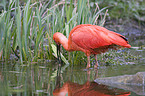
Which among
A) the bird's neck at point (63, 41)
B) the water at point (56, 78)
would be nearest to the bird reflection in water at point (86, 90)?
the water at point (56, 78)

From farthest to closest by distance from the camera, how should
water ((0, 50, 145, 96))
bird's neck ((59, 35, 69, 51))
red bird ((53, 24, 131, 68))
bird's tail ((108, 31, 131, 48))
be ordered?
bird's neck ((59, 35, 69, 51)) < red bird ((53, 24, 131, 68)) < bird's tail ((108, 31, 131, 48)) < water ((0, 50, 145, 96))

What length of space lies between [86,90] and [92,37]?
2.02m

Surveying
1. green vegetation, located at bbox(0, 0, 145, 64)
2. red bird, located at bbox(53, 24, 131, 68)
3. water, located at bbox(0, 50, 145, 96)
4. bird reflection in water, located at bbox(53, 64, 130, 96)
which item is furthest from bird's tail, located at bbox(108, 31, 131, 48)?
bird reflection in water, located at bbox(53, 64, 130, 96)

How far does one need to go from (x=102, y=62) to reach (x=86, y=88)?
7.86 ft

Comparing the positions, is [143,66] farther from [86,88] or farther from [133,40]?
[133,40]

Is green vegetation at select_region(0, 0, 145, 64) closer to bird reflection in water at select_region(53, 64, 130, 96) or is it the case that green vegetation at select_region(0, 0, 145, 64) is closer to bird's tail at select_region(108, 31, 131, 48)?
bird's tail at select_region(108, 31, 131, 48)

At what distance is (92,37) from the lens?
6.33m

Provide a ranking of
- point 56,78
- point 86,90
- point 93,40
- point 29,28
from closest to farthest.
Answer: point 86,90, point 56,78, point 93,40, point 29,28

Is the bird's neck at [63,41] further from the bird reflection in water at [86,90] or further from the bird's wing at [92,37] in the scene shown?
the bird reflection in water at [86,90]

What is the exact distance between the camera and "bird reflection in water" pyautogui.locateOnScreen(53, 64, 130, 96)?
4313 millimetres

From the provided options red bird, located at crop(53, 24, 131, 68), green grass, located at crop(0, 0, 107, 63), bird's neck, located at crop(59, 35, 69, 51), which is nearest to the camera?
red bird, located at crop(53, 24, 131, 68)

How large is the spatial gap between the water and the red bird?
46cm

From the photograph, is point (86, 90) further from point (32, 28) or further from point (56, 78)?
point (32, 28)

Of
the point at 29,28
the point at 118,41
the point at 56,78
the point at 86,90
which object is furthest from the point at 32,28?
the point at 86,90
